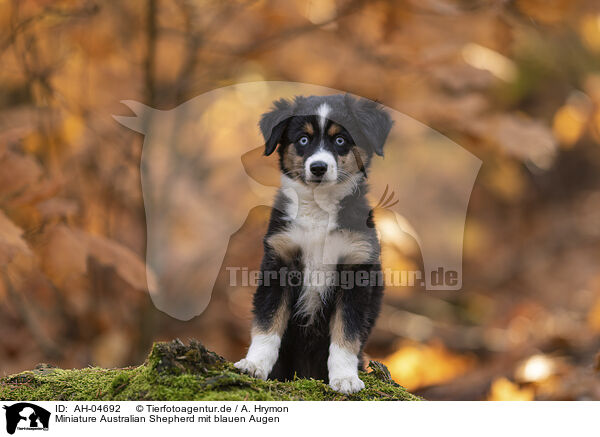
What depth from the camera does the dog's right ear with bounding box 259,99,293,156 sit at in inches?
A: 105

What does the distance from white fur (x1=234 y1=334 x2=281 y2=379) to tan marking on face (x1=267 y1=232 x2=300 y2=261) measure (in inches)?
13.5

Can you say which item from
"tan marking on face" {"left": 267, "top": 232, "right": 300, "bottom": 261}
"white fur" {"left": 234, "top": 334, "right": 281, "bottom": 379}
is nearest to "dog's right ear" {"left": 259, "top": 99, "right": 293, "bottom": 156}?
"tan marking on face" {"left": 267, "top": 232, "right": 300, "bottom": 261}

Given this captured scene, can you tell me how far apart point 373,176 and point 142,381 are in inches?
53.5

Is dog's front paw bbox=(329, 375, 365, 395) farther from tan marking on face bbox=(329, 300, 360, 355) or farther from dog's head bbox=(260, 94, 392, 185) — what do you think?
dog's head bbox=(260, 94, 392, 185)

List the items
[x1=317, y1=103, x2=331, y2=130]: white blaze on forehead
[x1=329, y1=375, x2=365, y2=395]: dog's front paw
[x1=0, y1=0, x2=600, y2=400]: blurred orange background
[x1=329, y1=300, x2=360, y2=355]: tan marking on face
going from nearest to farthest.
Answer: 1. [x1=329, y1=375, x2=365, y2=395]: dog's front paw
2. [x1=329, y1=300, x2=360, y2=355]: tan marking on face
3. [x1=317, y1=103, x2=331, y2=130]: white blaze on forehead
4. [x1=0, y1=0, x2=600, y2=400]: blurred orange background

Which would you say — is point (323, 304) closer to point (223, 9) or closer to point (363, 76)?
point (363, 76)

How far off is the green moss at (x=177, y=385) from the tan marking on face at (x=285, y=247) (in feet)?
1.71

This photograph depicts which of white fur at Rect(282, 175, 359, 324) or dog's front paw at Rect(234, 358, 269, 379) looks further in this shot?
white fur at Rect(282, 175, 359, 324)

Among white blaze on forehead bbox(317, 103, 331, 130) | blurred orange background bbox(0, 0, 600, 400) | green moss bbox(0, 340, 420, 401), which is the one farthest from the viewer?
blurred orange background bbox(0, 0, 600, 400)
